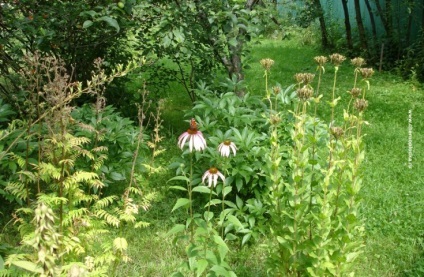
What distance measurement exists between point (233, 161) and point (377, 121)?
9.99ft

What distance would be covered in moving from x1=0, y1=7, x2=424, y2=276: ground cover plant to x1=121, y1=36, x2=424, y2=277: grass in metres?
0.01

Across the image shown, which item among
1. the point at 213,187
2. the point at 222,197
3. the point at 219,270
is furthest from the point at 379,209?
the point at 219,270

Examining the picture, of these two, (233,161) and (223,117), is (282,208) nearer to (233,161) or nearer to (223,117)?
(233,161)

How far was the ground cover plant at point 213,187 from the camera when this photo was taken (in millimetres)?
2330

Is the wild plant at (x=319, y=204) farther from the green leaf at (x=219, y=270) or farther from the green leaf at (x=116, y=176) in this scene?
the green leaf at (x=116, y=176)

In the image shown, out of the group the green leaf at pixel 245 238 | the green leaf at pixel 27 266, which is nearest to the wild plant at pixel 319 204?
the green leaf at pixel 245 238

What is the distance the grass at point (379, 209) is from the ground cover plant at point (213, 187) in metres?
0.01

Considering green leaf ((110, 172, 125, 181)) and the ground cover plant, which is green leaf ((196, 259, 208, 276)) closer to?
the ground cover plant

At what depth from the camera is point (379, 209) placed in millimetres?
3848

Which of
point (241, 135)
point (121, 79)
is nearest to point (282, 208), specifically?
point (241, 135)

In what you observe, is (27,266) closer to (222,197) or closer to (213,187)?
(213,187)

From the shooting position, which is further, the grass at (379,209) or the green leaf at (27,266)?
the grass at (379,209)

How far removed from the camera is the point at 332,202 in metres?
2.40

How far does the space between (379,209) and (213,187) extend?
4.62 feet
